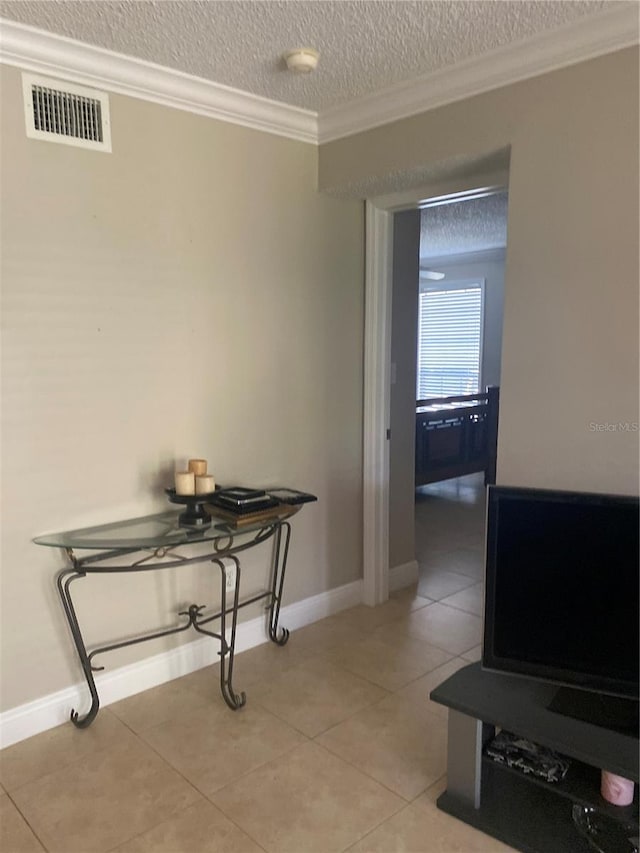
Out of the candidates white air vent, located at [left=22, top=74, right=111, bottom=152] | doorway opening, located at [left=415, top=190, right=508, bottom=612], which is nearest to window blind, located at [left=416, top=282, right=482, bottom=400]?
doorway opening, located at [left=415, top=190, right=508, bottom=612]

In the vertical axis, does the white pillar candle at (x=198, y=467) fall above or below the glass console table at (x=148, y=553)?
above

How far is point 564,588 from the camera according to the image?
1874mm

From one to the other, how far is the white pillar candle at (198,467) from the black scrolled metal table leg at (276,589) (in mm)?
590

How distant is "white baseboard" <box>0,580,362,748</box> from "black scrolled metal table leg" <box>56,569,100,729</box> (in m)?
0.07

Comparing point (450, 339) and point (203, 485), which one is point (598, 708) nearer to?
point (203, 485)

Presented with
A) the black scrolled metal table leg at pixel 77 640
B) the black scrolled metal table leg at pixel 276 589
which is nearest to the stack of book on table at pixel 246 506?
the black scrolled metal table leg at pixel 276 589

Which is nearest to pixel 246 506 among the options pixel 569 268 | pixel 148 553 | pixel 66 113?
pixel 148 553

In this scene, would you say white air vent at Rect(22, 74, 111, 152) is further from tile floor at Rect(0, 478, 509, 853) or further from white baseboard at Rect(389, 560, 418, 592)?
white baseboard at Rect(389, 560, 418, 592)

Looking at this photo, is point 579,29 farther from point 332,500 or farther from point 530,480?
point 332,500

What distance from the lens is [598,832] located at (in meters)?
1.81

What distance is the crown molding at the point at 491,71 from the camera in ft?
6.55

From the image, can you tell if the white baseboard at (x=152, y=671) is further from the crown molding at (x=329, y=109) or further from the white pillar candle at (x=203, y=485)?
the crown molding at (x=329, y=109)

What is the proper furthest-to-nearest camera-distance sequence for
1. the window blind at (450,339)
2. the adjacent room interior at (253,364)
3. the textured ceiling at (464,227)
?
the window blind at (450,339) → the textured ceiling at (464,227) → the adjacent room interior at (253,364)

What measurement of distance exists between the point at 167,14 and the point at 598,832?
105 inches
